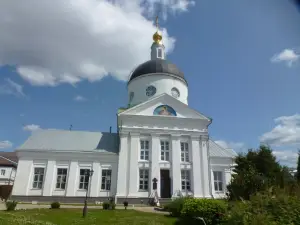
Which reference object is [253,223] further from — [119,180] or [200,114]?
[200,114]

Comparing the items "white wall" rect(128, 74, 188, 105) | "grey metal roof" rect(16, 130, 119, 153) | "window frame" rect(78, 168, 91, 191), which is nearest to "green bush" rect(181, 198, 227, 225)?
"window frame" rect(78, 168, 91, 191)

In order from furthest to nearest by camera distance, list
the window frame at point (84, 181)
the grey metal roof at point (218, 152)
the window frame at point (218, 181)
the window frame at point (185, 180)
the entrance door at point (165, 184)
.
→ the grey metal roof at point (218, 152)
the window frame at point (218, 181)
the window frame at point (185, 180)
the entrance door at point (165, 184)
the window frame at point (84, 181)

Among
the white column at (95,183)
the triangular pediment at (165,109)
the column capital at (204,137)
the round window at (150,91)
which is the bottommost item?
the white column at (95,183)

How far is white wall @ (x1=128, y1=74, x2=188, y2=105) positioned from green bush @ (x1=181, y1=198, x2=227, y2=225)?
22231 mm

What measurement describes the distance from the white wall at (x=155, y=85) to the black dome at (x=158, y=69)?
0.70m

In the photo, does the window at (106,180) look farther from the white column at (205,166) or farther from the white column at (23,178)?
the white column at (205,166)

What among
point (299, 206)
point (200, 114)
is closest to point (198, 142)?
point (200, 114)

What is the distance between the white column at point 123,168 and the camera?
84.2 feet

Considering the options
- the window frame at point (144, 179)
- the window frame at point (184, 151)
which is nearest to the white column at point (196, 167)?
the window frame at point (184, 151)

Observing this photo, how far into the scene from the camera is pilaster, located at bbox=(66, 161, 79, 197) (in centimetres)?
2575

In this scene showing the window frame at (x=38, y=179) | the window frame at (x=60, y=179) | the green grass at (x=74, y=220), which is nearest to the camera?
the green grass at (x=74, y=220)

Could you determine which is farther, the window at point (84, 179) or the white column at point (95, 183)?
the window at point (84, 179)

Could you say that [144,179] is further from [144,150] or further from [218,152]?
[218,152]

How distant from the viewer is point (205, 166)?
2764 centimetres
